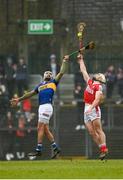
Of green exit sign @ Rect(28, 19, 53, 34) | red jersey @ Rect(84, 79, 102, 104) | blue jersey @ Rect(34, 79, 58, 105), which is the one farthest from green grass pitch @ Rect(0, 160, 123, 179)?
green exit sign @ Rect(28, 19, 53, 34)

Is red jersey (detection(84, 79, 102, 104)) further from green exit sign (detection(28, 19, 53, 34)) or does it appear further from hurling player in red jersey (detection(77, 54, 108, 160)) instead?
green exit sign (detection(28, 19, 53, 34))

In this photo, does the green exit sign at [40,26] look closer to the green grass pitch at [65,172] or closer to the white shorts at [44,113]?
the white shorts at [44,113]

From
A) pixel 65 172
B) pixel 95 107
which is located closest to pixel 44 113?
pixel 95 107

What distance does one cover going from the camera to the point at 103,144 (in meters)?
19.6

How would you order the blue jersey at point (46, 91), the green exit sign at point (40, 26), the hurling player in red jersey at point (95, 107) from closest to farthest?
the hurling player in red jersey at point (95, 107) → the blue jersey at point (46, 91) → the green exit sign at point (40, 26)

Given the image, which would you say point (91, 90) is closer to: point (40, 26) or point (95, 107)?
point (95, 107)

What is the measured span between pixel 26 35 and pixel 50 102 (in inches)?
470

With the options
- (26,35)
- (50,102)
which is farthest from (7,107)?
(50,102)

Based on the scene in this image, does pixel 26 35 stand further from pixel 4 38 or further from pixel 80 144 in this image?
pixel 80 144

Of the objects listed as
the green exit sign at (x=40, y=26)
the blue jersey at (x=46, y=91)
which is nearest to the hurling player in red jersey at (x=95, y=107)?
the blue jersey at (x=46, y=91)

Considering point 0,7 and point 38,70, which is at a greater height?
point 0,7

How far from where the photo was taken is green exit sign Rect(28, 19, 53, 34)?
103 ft

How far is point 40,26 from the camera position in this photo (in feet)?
103

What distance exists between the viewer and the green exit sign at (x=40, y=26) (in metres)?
31.4
